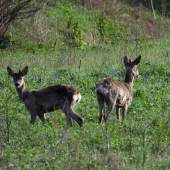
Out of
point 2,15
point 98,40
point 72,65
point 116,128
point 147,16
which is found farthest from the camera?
point 147,16

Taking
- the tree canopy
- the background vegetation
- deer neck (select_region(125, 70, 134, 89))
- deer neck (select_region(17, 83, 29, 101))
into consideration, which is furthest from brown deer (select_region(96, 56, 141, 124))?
the tree canopy

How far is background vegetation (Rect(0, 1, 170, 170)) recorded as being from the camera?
500 centimetres

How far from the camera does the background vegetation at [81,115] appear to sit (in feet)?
16.4

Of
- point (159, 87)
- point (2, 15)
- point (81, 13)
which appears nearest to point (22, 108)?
point (159, 87)

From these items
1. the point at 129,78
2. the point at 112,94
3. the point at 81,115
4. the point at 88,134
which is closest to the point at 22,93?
the point at 81,115

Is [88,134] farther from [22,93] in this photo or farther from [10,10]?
[10,10]

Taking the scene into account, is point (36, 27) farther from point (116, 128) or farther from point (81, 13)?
point (116, 128)

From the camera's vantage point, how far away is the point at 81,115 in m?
7.56

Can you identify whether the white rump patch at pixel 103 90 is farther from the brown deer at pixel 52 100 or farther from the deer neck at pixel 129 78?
the deer neck at pixel 129 78

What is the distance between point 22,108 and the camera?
7.89 meters

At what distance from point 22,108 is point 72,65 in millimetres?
3959

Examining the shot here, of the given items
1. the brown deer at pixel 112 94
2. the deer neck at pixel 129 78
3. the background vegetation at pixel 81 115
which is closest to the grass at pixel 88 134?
the background vegetation at pixel 81 115

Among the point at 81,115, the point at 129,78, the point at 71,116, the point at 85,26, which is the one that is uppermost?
the point at 85,26

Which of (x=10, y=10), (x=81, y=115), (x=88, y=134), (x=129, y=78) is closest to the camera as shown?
(x=88, y=134)
